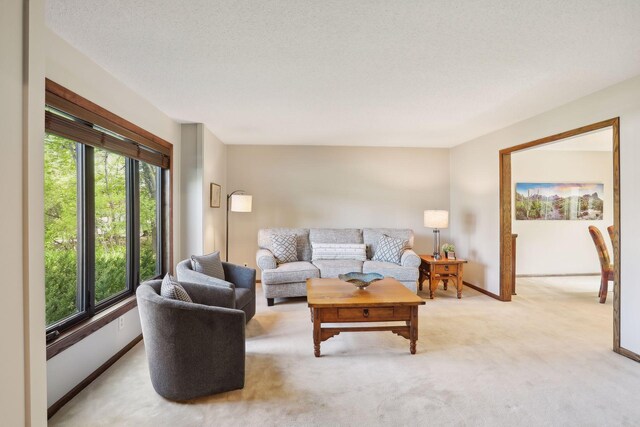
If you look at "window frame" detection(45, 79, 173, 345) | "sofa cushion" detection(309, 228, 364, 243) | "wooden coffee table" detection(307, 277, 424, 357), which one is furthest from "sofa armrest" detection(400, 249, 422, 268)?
"window frame" detection(45, 79, 173, 345)

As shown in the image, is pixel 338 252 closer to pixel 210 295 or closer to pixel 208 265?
pixel 208 265

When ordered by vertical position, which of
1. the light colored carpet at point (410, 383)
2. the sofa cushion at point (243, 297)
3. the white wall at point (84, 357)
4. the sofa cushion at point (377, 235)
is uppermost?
the sofa cushion at point (377, 235)

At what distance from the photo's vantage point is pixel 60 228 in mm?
2127

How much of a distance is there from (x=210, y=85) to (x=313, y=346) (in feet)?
8.05

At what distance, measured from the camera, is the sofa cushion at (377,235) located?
5051mm

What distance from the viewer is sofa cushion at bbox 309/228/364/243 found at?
16.4ft

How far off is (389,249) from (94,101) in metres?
3.84

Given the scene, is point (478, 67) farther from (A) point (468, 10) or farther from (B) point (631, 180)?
(B) point (631, 180)

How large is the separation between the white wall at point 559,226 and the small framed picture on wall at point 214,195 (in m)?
5.15

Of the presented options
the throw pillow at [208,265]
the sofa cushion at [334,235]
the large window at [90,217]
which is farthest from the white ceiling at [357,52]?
the sofa cushion at [334,235]

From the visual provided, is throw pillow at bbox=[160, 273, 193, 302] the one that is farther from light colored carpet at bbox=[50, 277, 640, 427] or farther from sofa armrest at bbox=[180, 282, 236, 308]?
light colored carpet at bbox=[50, 277, 640, 427]

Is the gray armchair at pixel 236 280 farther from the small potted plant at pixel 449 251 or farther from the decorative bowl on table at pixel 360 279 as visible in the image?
the small potted plant at pixel 449 251

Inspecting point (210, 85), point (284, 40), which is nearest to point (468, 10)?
point (284, 40)

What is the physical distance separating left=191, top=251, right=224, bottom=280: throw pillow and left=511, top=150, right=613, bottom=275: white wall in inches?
206
